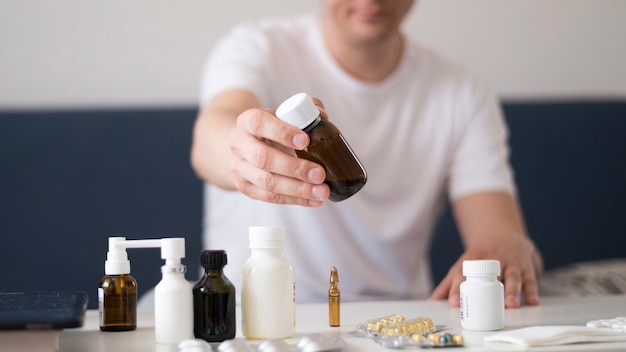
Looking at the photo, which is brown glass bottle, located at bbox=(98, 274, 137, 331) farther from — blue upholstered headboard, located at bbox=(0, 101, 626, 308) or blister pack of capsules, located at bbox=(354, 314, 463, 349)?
blue upholstered headboard, located at bbox=(0, 101, 626, 308)

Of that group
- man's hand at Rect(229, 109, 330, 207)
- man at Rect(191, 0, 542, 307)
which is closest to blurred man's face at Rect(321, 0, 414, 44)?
man at Rect(191, 0, 542, 307)

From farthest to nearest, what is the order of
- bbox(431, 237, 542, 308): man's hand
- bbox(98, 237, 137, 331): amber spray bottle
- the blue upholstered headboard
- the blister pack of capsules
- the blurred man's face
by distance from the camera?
1. the blue upholstered headboard
2. the blurred man's face
3. bbox(431, 237, 542, 308): man's hand
4. bbox(98, 237, 137, 331): amber spray bottle
5. the blister pack of capsules

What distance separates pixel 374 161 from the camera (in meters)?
1.71

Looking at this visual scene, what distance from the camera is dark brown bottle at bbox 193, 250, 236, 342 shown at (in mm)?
821

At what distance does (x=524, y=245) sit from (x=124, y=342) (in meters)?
0.71

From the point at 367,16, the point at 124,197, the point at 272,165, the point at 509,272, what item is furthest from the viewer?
the point at 124,197

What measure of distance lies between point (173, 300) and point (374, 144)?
955 mm

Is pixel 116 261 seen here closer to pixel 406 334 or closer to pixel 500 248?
pixel 406 334

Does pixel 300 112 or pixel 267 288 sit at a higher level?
pixel 300 112

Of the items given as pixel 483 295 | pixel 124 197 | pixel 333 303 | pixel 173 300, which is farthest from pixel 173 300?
pixel 124 197

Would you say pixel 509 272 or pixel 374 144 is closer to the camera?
pixel 509 272

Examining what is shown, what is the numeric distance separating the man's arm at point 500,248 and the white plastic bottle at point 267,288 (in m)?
0.41

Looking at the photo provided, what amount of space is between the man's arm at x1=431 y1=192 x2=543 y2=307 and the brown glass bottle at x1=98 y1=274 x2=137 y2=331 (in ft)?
1.55

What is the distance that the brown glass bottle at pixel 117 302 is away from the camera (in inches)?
35.2
